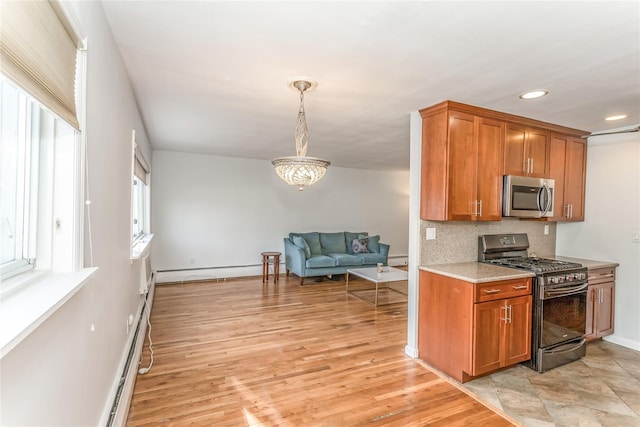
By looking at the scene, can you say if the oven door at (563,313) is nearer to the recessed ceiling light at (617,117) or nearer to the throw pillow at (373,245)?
the recessed ceiling light at (617,117)

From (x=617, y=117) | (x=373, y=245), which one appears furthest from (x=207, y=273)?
(x=617, y=117)

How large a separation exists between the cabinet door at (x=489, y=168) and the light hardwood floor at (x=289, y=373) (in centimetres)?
164

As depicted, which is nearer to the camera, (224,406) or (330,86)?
(224,406)

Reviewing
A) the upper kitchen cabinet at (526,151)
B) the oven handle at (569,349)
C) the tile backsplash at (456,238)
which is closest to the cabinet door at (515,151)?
the upper kitchen cabinet at (526,151)

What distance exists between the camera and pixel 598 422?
7.13 ft

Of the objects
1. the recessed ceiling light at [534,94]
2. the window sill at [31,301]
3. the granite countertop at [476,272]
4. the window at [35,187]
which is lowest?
the granite countertop at [476,272]

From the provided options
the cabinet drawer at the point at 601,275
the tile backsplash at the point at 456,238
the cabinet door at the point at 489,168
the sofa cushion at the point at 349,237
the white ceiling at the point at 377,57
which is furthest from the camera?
the sofa cushion at the point at 349,237

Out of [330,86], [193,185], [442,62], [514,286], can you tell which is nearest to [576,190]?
[514,286]

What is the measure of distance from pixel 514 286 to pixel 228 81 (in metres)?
2.94

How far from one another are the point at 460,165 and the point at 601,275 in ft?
6.91

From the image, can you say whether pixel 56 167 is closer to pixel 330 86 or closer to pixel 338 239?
pixel 330 86

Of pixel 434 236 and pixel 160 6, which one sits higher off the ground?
pixel 160 6

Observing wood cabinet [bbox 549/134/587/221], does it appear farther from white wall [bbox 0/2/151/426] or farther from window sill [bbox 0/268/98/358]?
window sill [bbox 0/268/98/358]

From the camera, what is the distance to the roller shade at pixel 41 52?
2.42 feet
